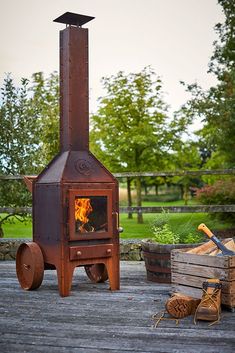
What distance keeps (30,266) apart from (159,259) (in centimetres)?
147

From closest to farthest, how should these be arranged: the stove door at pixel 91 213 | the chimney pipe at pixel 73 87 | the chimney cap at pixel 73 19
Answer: the stove door at pixel 91 213
the chimney pipe at pixel 73 87
the chimney cap at pixel 73 19

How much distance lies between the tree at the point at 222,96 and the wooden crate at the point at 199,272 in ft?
19.2

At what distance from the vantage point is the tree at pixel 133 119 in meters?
15.4

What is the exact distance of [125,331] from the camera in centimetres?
356

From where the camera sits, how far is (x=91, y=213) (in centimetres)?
510

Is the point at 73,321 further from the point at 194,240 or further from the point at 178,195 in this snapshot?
the point at 178,195

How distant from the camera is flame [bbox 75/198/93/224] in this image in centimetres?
500

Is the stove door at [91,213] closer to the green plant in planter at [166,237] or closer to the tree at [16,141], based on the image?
the green plant in planter at [166,237]

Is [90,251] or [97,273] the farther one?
[97,273]

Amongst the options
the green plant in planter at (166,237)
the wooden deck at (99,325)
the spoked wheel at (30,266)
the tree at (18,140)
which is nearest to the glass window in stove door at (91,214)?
the spoked wheel at (30,266)

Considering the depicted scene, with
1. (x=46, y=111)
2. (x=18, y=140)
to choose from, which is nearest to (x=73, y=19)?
(x=18, y=140)

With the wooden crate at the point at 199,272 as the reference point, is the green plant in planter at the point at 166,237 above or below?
above

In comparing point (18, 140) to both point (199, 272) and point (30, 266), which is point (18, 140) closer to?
point (30, 266)

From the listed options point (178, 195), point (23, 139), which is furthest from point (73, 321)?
point (178, 195)
